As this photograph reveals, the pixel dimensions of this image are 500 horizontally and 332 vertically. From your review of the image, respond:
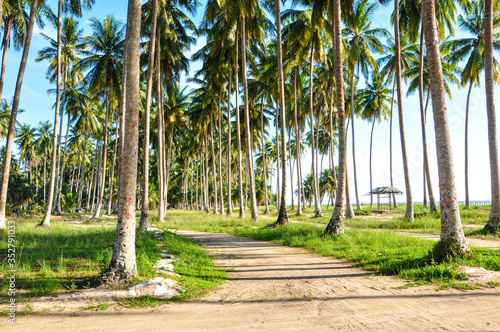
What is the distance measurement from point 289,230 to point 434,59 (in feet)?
26.8

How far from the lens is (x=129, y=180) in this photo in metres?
5.41

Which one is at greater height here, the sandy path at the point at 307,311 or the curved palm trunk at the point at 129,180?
the curved palm trunk at the point at 129,180

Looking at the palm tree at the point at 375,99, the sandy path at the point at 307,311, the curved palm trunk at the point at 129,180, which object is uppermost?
the palm tree at the point at 375,99

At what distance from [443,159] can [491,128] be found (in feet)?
23.3

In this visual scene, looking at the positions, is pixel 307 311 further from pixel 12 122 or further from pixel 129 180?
pixel 12 122

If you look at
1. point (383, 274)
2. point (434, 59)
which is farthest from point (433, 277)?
point (434, 59)

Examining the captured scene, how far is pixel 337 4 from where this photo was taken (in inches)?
436

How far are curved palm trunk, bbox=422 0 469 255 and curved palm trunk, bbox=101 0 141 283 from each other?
6.39 m

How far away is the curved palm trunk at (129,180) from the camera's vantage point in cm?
511

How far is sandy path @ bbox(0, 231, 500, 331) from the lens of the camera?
11.4 ft

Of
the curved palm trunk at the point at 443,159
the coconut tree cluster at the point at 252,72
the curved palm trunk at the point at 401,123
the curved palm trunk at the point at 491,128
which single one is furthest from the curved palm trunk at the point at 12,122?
the curved palm trunk at the point at 491,128

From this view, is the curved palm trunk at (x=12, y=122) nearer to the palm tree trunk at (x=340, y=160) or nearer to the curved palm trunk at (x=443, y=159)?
the palm tree trunk at (x=340, y=160)

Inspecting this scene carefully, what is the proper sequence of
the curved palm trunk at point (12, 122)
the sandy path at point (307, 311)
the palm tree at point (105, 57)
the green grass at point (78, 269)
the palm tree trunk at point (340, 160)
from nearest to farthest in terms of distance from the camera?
the sandy path at point (307, 311)
the green grass at point (78, 269)
the palm tree trunk at point (340, 160)
the curved palm trunk at point (12, 122)
the palm tree at point (105, 57)

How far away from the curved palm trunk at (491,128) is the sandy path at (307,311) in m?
7.93
